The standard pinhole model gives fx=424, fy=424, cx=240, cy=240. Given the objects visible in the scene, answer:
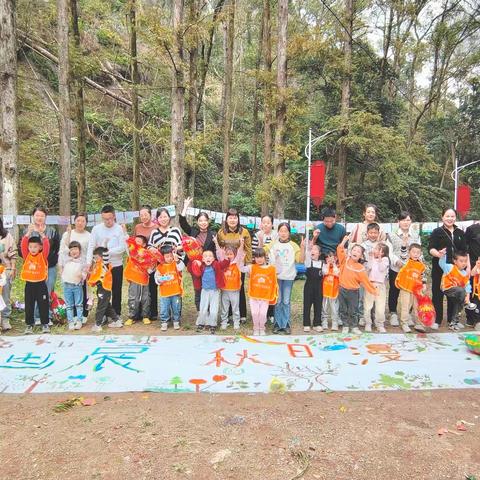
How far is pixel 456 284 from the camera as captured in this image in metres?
5.27

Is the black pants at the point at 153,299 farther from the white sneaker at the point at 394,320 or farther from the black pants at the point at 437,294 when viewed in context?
the black pants at the point at 437,294

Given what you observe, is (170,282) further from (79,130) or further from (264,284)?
(79,130)

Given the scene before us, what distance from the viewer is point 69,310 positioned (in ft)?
17.1

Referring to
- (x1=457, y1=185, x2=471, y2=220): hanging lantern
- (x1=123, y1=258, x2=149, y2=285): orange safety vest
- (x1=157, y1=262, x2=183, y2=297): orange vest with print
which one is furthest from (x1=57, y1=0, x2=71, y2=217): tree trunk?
(x1=457, y1=185, x2=471, y2=220): hanging lantern

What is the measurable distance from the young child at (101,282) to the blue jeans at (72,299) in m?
0.19

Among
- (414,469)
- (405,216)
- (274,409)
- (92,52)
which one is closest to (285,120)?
(405,216)

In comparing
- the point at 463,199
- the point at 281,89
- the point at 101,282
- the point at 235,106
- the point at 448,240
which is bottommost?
the point at 101,282

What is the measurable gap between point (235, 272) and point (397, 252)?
2.12m

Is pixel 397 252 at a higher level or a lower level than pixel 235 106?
lower

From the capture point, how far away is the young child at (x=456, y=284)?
17.2 feet

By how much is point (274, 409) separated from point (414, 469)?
1051 millimetres

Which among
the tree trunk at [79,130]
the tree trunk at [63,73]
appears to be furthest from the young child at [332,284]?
the tree trunk at [79,130]

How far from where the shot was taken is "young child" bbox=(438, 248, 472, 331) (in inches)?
207

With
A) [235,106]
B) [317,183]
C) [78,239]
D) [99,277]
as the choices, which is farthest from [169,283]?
[235,106]
